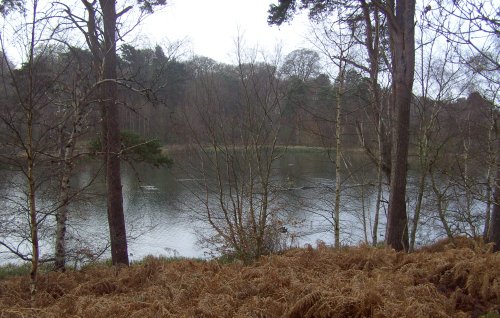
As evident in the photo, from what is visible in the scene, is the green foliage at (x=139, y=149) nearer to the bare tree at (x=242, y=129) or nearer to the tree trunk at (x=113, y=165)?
the tree trunk at (x=113, y=165)

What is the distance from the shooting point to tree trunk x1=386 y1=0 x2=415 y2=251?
8.59 meters

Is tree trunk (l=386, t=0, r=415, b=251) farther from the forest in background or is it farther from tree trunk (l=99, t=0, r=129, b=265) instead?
tree trunk (l=99, t=0, r=129, b=265)

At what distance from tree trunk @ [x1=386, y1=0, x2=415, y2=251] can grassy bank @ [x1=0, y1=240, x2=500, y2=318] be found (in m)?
3.53

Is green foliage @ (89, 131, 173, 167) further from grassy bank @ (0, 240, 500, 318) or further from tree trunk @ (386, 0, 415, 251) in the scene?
tree trunk @ (386, 0, 415, 251)

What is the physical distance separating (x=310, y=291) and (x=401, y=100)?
19.9 feet

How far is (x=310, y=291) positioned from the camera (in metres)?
3.67

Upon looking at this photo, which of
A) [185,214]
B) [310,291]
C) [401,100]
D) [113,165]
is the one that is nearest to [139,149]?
[113,165]

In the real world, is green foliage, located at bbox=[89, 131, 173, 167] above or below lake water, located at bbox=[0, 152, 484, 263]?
above

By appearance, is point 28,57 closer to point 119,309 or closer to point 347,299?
point 119,309

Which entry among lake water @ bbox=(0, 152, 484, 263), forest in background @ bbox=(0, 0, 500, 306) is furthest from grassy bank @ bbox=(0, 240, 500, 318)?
lake water @ bbox=(0, 152, 484, 263)

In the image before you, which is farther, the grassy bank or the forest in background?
the forest in background

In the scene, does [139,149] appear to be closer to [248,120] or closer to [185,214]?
[248,120]

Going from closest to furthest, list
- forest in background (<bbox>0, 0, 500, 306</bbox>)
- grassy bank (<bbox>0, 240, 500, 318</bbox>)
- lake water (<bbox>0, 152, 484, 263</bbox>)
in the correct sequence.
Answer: grassy bank (<bbox>0, 240, 500, 318</bbox>), forest in background (<bbox>0, 0, 500, 306</bbox>), lake water (<bbox>0, 152, 484, 263</bbox>)

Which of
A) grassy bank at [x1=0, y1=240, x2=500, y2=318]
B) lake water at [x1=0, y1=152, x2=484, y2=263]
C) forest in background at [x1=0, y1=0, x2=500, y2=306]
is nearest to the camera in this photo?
grassy bank at [x1=0, y1=240, x2=500, y2=318]
